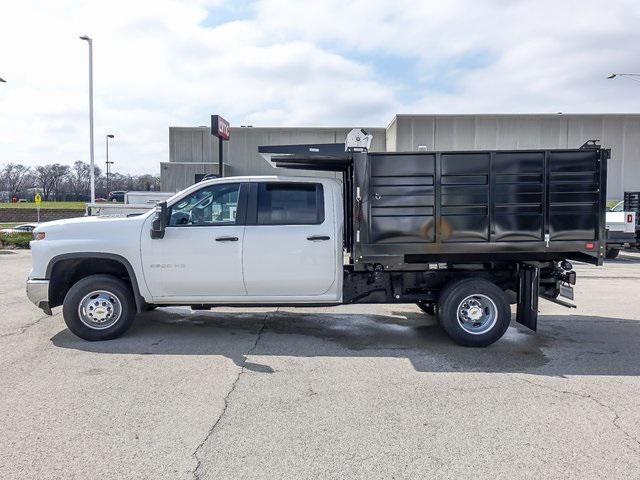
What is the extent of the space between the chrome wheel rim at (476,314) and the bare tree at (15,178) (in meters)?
102

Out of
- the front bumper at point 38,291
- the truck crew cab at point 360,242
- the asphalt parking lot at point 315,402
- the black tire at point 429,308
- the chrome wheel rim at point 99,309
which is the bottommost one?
the asphalt parking lot at point 315,402

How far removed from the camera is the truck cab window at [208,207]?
6.34 meters

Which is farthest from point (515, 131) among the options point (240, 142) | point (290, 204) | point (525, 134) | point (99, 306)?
point (99, 306)

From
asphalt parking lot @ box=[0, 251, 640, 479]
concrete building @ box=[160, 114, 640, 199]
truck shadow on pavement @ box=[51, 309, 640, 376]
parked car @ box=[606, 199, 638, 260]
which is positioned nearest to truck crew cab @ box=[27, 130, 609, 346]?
truck shadow on pavement @ box=[51, 309, 640, 376]

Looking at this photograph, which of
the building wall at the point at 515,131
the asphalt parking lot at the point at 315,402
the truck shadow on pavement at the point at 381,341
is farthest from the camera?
the building wall at the point at 515,131

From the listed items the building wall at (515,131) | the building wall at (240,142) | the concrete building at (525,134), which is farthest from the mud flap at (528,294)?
the building wall at (240,142)

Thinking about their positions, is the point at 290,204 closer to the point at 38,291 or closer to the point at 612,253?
the point at 38,291

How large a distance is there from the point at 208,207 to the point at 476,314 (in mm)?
3456

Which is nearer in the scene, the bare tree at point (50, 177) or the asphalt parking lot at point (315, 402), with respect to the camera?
the asphalt parking lot at point (315, 402)

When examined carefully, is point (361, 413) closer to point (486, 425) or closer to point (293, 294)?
point (486, 425)

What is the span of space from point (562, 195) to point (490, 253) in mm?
1016

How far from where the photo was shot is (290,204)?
251 inches

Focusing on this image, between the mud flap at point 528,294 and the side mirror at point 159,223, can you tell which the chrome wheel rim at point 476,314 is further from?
the side mirror at point 159,223

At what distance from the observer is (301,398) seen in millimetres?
4594
